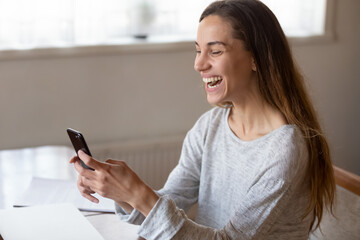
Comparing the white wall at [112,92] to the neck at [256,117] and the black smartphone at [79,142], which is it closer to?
the neck at [256,117]

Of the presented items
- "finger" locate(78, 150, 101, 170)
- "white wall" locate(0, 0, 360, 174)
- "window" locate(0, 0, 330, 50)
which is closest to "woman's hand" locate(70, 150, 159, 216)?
"finger" locate(78, 150, 101, 170)

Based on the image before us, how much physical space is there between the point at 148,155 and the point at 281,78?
1701 mm

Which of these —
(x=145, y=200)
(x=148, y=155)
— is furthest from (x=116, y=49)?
(x=145, y=200)

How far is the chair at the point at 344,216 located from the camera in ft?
5.04

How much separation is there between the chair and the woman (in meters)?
0.15

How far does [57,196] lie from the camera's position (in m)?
1.63

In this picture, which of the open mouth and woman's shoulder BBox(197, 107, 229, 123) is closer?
the open mouth

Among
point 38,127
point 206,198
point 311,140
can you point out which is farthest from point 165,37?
point 311,140

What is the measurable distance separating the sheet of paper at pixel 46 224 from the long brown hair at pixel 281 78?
0.52 meters

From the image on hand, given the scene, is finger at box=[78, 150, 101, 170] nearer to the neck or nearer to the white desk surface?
the white desk surface

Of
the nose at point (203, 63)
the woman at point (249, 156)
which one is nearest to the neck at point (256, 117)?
the woman at point (249, 156)

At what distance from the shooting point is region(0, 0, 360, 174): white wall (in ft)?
9.02

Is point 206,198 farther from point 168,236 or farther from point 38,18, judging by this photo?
point 38,18

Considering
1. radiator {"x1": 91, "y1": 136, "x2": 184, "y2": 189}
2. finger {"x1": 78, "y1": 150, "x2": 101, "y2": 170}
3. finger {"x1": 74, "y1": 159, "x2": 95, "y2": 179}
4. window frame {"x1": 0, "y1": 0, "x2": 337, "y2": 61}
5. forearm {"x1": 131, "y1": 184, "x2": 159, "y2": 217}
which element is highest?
window frame {"x1": 0, "y1": 0, "x2": 337, "y2": 61}
